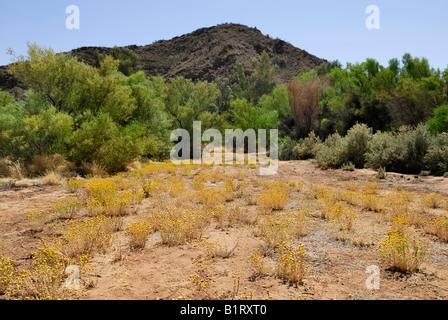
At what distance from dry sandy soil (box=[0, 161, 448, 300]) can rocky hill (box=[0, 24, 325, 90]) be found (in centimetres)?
5786

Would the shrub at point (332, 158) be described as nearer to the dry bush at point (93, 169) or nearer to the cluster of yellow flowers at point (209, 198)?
the cluster of yellow flowers at point (209, 198)

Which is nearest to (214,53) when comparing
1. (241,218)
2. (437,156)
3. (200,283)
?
(437,156)

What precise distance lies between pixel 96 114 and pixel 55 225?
10356mm

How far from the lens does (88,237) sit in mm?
5062

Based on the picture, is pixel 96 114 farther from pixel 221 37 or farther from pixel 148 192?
pixel 221 37

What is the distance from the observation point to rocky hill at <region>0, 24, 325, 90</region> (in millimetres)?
67562

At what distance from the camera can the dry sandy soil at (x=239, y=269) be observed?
3662 mm

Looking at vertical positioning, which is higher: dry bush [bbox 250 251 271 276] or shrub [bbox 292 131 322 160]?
shrub [bbox 292 131 322 160]

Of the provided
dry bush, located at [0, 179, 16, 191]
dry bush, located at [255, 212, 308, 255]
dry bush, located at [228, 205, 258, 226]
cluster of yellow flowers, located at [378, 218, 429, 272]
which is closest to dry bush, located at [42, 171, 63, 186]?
dry bush, located at [0, 179, 16, 191]

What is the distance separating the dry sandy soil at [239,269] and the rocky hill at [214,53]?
57862 mm

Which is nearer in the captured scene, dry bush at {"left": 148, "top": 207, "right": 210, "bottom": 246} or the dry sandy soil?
the dry sandy soil

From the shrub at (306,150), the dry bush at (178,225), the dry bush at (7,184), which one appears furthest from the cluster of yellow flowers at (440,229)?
the shrub at (306,150)

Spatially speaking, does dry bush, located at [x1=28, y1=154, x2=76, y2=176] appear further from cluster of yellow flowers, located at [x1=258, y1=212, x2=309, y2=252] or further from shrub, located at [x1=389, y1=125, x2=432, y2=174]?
shrub, located at [x1=389, y1=125, x2=432, y2=174]
